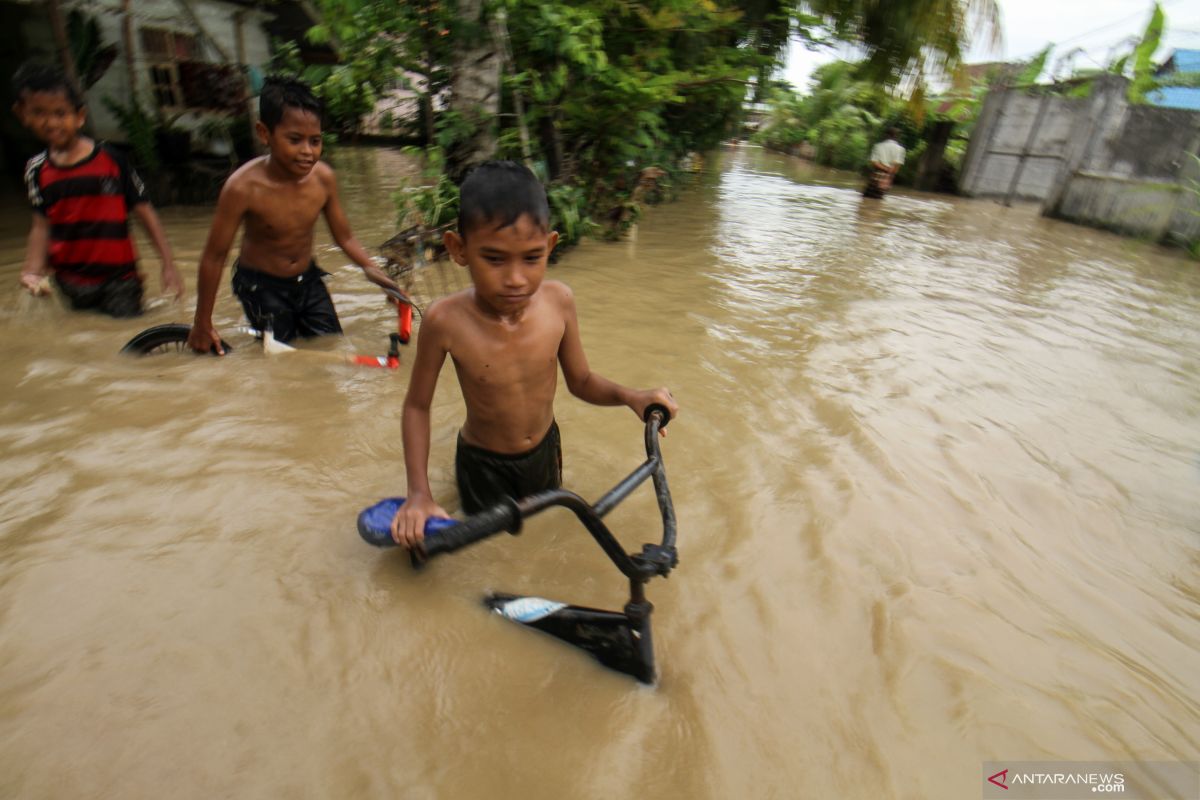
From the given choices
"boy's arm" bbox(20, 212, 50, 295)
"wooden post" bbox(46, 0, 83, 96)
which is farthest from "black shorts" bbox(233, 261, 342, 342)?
"wooden post" bbox(46, 0, 83, 96)

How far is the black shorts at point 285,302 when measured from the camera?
3.38m

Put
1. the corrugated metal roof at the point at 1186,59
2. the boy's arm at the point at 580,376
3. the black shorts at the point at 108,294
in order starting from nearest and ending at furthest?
1. the boy's arm at the point at 580,376
2. the black shorts at the point at 108,294
3. the corrugated metal roof at the point at 1186,59

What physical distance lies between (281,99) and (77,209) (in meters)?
1.69

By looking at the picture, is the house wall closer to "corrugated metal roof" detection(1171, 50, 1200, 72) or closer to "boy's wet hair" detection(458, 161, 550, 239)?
"boy's wet hair" detection(458, 161, 550, 239)

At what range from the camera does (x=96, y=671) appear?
5.28 ft

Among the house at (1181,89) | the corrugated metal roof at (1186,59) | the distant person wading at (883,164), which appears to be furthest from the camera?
the corrugated metal roof at (1186,59)

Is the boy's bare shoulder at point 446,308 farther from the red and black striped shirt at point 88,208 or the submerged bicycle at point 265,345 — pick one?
the red and black striped shirt at point 88,208

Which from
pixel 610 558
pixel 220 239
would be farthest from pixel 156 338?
pixel 610 558

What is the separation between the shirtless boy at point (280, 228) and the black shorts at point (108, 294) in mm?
1096

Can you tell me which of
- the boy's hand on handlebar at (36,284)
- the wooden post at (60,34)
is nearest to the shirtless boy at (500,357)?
the boy's hand on handlebar at (36,284)

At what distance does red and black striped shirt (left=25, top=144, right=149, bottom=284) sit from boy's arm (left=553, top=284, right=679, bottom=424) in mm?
3042

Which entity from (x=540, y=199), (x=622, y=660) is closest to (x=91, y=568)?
(x=622, y=660)

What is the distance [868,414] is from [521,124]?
3558mm

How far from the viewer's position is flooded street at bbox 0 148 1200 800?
58.8 inches
